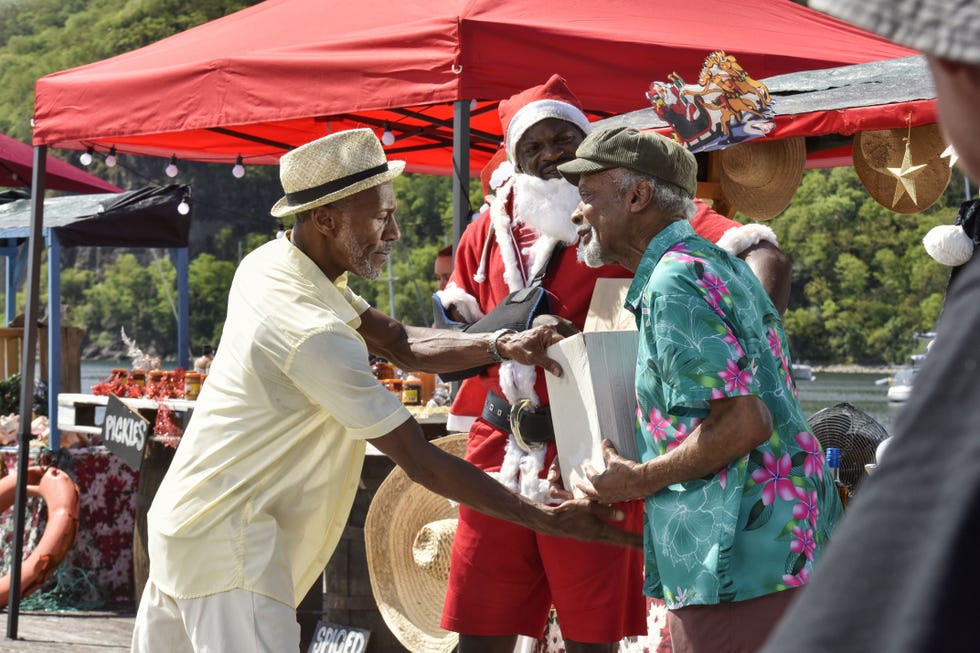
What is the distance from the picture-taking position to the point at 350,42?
17.6 feet

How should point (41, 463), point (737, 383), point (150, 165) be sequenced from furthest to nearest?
point (150, 165) < point (41, 463) < point (737, 383)

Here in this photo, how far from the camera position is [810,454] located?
2396 mm

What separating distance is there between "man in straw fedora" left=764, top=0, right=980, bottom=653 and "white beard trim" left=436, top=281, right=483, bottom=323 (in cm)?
316

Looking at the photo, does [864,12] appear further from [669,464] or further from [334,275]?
[334,275]

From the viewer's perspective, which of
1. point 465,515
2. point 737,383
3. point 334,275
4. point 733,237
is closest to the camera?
point 737,383

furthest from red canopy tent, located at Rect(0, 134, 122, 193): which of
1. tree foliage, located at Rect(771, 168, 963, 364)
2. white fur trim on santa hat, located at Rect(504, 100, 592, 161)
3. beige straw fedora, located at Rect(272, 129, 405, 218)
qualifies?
tree foliage, located at Rect(771, 168, 963, 364)

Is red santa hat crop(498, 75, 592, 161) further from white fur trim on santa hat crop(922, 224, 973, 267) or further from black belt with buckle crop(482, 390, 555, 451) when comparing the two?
white fur trim on santa hat crop(922, 224, 973, 267)

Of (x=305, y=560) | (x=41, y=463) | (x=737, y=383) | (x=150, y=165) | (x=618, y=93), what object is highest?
(x=618, y=93)

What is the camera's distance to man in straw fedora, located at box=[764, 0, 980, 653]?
23.5 inches

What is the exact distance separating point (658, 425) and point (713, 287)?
0.30 metres

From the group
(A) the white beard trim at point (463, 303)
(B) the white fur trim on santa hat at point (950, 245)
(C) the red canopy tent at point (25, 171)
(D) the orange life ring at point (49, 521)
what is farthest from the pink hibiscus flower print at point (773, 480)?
(C) the red canopy tent at point (25, 171)

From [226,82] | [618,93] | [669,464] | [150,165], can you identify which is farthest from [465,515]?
[150,165]

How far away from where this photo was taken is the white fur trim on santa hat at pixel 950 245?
427 centimetres

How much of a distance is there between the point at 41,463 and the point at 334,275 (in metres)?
5.37
